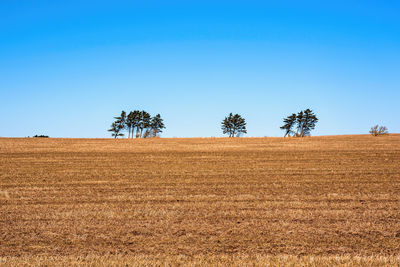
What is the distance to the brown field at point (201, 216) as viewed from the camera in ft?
18.6

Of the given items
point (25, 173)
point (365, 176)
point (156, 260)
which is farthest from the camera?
point (25, 173)

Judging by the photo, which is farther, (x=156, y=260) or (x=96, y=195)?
(x=96, y=195)

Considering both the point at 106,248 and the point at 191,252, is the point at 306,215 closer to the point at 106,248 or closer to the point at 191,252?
the point at 191,252

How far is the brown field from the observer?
5.66 m

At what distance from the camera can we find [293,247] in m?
6.03

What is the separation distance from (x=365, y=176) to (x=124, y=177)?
11.3 meters

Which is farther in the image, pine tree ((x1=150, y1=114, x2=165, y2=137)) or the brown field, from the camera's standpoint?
pine tree ((x1=150, y1=114, x2=165, y2=137))

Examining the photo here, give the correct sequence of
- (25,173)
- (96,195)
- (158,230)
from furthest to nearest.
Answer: (25,173) → (96,195) → (158,230)

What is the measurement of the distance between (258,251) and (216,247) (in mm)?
797

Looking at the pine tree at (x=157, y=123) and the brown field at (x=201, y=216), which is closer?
the brown field at (x=201, y=216)

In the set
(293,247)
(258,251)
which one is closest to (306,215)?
(293,247)

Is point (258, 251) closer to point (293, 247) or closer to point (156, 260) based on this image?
point (293, 247)

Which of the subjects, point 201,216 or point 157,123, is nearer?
point 201,216

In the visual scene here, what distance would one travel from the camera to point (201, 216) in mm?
8180
